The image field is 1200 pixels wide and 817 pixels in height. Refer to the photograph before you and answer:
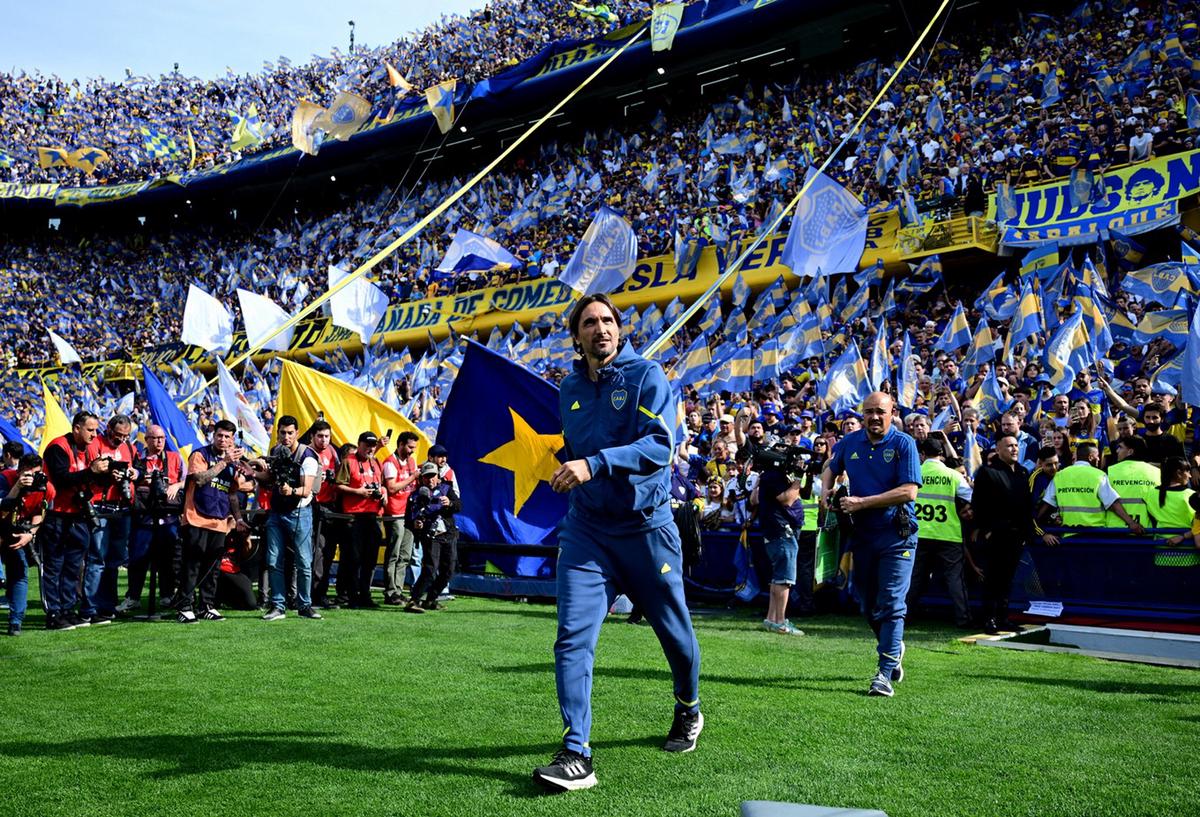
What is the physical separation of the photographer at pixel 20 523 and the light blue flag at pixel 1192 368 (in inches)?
422

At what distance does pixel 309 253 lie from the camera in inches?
1679

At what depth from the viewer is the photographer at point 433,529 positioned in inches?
430

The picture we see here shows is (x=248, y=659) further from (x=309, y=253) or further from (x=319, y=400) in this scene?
(x=309, y=253)

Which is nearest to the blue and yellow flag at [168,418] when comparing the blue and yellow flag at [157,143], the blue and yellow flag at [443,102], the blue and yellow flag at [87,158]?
the blue and yellow flag at [443,102]

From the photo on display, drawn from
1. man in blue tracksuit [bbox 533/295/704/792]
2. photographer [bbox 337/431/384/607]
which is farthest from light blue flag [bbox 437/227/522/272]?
man in blue tracksuit [bbox 533/295/704/792]

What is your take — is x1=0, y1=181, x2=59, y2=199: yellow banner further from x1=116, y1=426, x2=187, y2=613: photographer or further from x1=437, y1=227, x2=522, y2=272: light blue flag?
x1=116, y1=426, x2=187, y2=613: photographer

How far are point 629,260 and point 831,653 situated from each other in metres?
10.3

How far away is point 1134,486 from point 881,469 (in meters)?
4.05

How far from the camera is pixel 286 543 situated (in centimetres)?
998

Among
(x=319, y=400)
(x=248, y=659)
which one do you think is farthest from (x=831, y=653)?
(x=319, y=400)

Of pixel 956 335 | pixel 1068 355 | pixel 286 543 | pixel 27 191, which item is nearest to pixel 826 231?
pixel 956 335

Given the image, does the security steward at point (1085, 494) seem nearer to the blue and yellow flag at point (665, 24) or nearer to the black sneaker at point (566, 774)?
the black sneaker at point (566, 774)

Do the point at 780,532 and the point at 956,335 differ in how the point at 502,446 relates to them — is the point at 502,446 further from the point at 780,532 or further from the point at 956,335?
the point at 956,335

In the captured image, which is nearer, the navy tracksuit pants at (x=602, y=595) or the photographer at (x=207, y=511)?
the navy tracksuit pants at (x=602, y=595)
